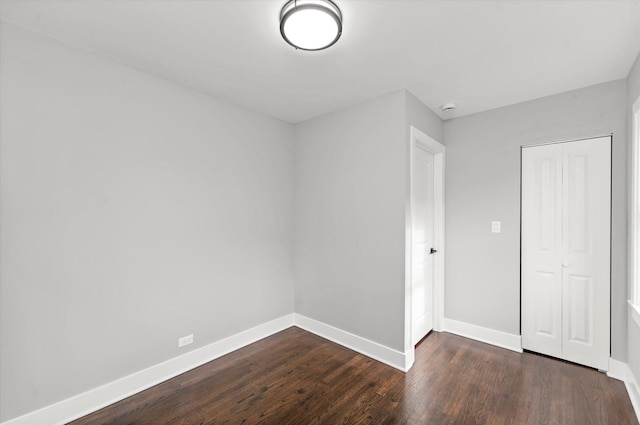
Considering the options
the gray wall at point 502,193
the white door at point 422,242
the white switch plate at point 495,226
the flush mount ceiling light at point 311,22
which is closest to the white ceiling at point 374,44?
the flush mount ceiling light at point 311,22

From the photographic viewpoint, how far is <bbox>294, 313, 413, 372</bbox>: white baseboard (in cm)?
267

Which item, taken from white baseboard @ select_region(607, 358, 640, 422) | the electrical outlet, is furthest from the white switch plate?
the electrical outlet

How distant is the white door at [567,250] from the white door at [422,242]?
0.94 meters

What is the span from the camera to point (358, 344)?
9.86ft

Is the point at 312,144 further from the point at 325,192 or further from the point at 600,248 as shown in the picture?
the point at 600,248

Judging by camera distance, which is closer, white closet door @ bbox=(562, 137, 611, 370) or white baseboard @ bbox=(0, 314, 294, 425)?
white baseboard @ bbox=(0, 314, 294, 425)

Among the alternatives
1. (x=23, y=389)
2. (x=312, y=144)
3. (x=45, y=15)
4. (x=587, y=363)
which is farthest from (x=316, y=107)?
(x=587, y=363)

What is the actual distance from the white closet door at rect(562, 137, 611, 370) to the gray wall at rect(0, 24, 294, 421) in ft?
10.8

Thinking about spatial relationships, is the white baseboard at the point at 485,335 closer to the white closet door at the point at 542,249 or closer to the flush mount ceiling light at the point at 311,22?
the white closet door at the point at 542,249

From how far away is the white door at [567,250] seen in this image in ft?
8.44

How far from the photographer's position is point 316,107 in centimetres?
321

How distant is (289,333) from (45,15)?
138 inches

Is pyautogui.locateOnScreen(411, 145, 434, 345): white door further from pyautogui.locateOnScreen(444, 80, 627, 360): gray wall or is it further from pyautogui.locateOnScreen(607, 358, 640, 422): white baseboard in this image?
pyautogui.locateOnScreen(607, 358, 640, 422): white baseboard

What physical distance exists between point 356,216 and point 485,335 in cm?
202
